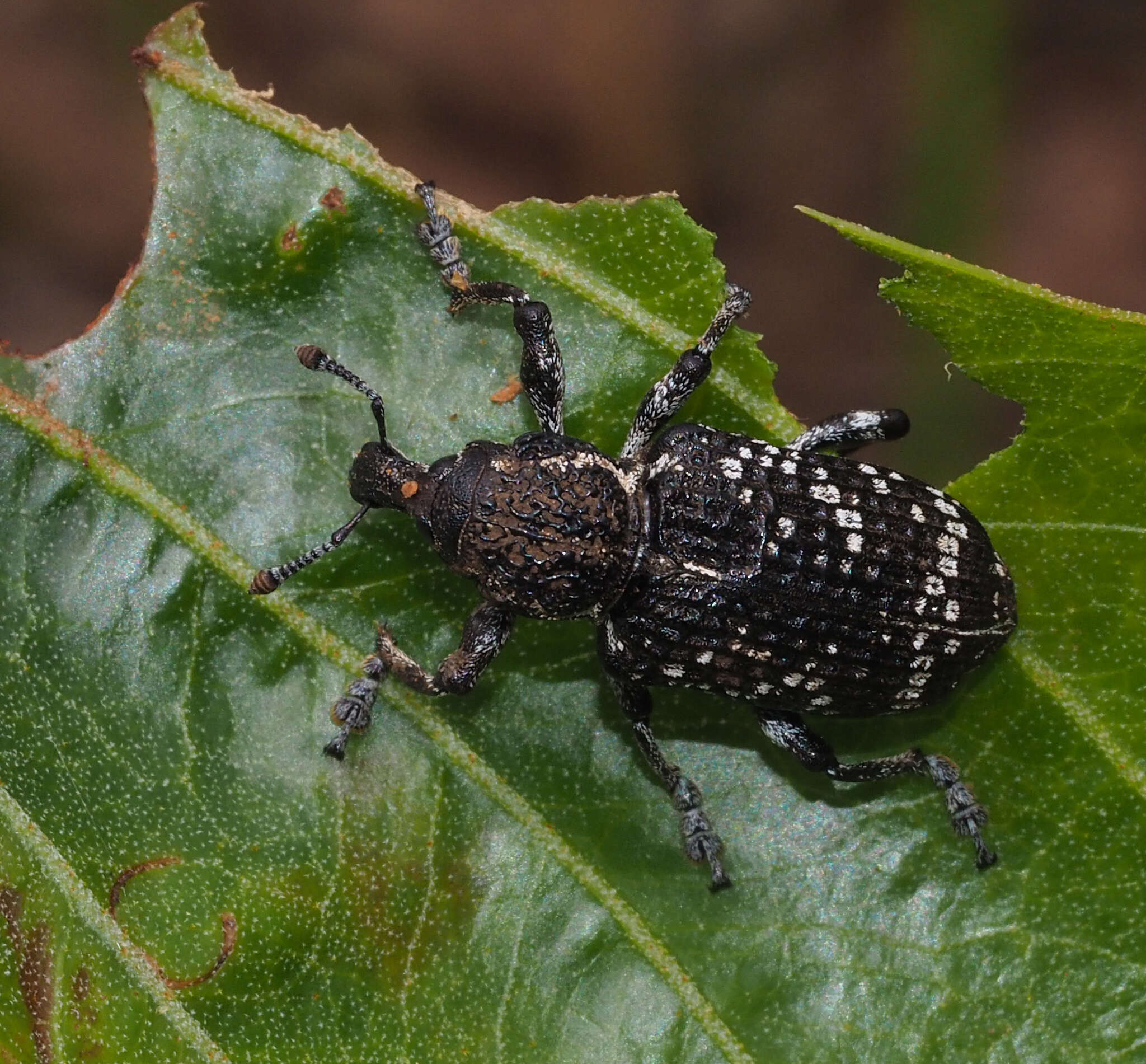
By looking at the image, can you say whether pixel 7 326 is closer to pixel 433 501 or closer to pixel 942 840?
pixel 433 501

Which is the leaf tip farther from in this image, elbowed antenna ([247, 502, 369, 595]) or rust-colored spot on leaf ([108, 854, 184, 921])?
rust-colored spot on leaf ([108, 854, 184, 921])

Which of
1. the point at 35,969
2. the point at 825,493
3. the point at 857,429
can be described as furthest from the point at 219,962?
the point at 857,429

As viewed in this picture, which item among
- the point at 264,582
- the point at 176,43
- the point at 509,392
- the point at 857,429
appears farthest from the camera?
the point at 857,429

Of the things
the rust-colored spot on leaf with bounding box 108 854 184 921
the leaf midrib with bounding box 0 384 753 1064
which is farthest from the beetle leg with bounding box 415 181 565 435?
the rust-colored spot on leaf with bounding box 108 854 184 921

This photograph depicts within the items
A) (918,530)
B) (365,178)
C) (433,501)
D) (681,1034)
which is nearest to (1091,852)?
(918,530)

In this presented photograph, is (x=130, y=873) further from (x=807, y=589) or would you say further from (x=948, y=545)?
(x=948, y=545)

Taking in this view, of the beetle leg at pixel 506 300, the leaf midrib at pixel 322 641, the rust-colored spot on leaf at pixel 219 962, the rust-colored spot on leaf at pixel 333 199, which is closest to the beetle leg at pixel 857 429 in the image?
the beetle leg at pixel 506 300

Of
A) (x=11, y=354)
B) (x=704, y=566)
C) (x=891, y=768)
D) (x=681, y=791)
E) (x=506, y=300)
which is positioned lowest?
(x=681, y=791)
